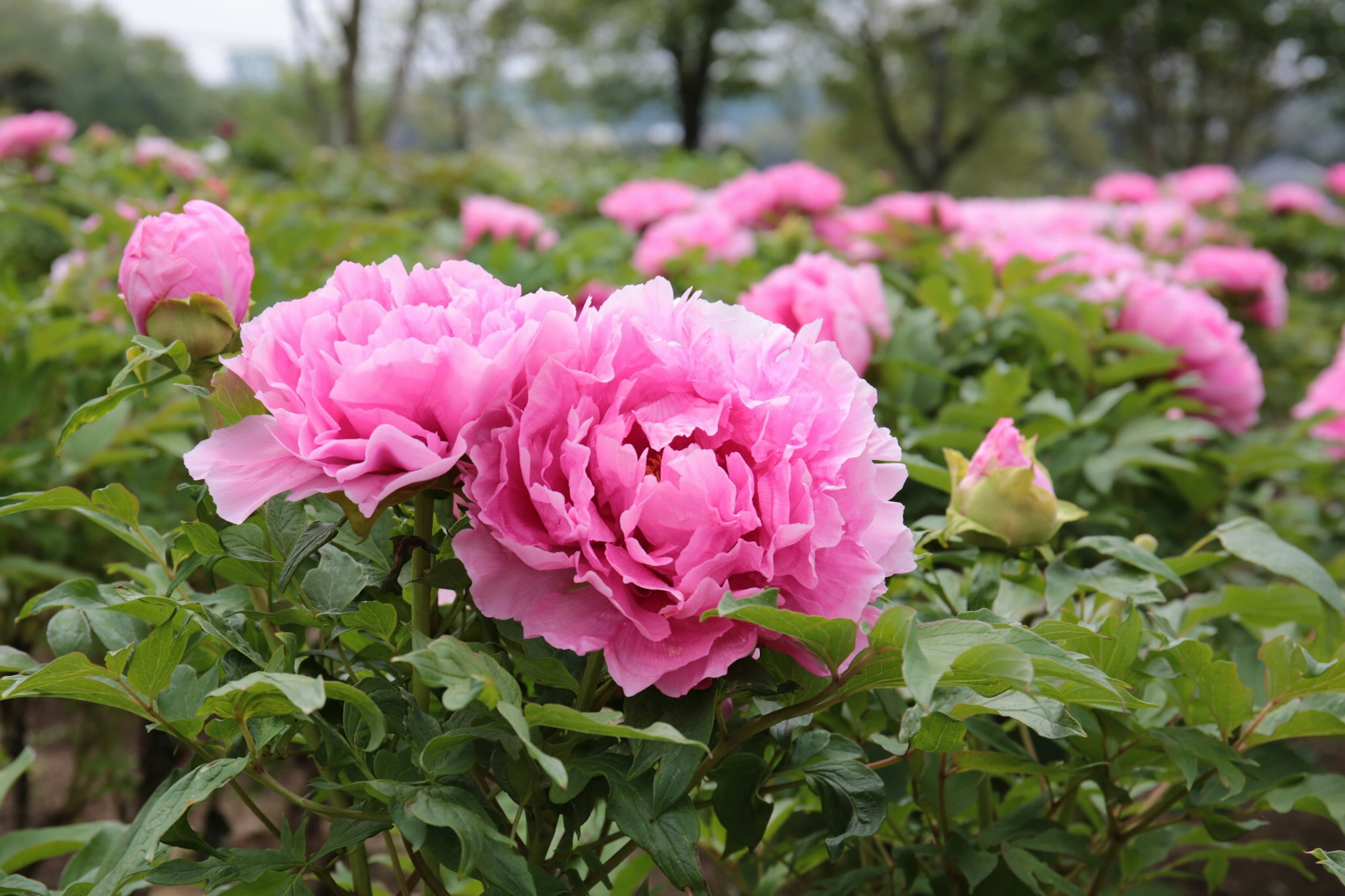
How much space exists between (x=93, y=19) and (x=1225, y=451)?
51530mm

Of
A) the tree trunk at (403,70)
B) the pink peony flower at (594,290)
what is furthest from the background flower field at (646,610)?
the tree trunk at (403,70)

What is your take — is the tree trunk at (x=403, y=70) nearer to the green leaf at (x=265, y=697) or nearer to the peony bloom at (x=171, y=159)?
the peony bloom at (x=171, y=159)

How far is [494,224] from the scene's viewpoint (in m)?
2.58

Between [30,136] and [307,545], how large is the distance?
3.64 m

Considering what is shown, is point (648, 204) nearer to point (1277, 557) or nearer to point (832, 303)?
point (832, 303)

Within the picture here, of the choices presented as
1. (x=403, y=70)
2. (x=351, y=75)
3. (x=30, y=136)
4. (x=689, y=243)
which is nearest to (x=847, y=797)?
(x=689, y=243)

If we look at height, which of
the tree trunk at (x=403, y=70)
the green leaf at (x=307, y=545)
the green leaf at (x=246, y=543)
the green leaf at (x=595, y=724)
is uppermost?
the green leaf at (x=307, y=545)

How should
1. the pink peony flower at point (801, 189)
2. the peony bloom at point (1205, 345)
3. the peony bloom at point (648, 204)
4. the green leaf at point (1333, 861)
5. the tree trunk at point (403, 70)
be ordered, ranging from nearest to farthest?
the green leaf at point (1333, 861), the peony bloom at point (1205, 345), the pink peony flower at point (801, 189), the peony bloom at point (648, 204), the tree trunk at point (403, 70)

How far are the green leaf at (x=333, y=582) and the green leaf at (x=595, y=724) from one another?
0.51ft

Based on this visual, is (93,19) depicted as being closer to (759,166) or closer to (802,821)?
(759,166)

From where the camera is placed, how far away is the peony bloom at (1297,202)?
15.4ft

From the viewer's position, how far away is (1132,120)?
19.3 m

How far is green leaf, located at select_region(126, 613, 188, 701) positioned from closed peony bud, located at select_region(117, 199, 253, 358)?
0.21m

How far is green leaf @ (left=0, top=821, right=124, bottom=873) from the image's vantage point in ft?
3.36
